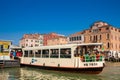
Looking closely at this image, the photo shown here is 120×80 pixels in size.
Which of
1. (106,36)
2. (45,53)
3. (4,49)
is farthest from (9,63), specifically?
(106,36)

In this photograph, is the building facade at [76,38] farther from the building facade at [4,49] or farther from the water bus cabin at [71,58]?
the building facade at [4,49]

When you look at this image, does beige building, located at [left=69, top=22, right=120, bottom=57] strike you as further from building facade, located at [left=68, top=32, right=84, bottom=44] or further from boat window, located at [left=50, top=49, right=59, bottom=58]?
boat window, located at [left=50, top=49, right=59, bottom=58]

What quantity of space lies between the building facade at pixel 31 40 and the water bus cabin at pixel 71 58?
64539 mm

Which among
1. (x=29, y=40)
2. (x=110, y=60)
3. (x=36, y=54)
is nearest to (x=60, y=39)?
(x=29, y=40)

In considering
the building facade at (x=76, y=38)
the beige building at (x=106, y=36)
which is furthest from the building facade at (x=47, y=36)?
the beige building at (x=106, y=36)

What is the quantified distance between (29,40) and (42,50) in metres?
66.5

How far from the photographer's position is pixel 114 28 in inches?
2232

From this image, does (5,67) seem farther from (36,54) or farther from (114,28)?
(114,28)

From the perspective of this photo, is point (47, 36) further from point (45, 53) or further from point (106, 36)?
point (45, 53)

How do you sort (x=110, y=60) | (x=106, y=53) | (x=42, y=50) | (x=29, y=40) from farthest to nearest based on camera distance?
(x=29, y=40)
(x=106, y=53)
(x=110, y=60)
(x=42, y=50)

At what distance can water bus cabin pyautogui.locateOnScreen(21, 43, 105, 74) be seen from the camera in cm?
2311

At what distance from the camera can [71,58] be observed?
2412 centimetres

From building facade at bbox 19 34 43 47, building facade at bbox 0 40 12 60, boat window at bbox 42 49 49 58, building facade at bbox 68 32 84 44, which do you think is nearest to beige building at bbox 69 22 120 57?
building facade at bbox 68 32 84 44

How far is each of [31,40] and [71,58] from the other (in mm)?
71918
